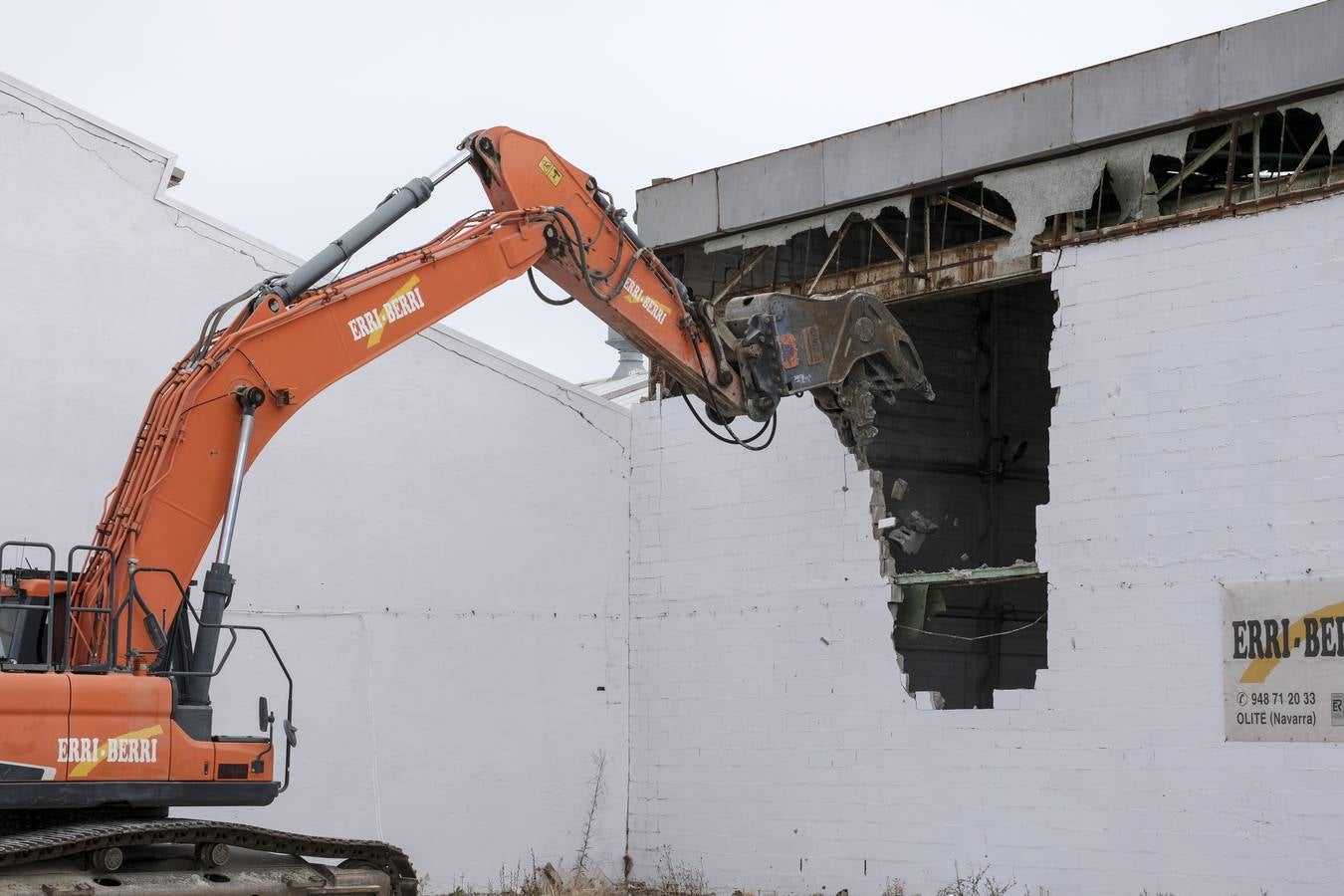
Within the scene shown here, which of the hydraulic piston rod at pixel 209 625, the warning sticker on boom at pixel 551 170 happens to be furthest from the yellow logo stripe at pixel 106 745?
the warning sticker on boom at pixel 551 170

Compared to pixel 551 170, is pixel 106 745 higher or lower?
lower

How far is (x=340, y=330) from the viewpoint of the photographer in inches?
394

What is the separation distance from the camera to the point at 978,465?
18.3 meters

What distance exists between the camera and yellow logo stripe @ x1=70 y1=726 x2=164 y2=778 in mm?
8430

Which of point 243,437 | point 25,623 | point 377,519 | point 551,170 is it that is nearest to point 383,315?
point 243,437

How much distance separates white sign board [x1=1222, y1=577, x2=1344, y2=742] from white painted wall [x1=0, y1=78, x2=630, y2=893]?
6.90m

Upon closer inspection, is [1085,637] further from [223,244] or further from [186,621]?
[223,244]

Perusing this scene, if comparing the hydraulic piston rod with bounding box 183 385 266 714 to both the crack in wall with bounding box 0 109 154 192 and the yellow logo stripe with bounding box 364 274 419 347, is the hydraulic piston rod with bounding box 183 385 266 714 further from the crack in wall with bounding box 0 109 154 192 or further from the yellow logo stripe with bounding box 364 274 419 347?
the crack in wall with bounding box 0 109 154 192

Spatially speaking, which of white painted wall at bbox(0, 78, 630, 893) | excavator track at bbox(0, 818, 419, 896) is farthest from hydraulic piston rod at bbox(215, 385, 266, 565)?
white painted wall at bbox(0, 78, 630, 893)

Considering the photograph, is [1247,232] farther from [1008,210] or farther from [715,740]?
[715,740]

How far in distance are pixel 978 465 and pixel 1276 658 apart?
20.5ft

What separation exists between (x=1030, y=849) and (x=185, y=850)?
285 inches

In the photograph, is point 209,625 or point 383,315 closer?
point 209,625

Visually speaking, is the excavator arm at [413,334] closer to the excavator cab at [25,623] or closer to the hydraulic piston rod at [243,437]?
the hydraulic piston rod at [243,437]
